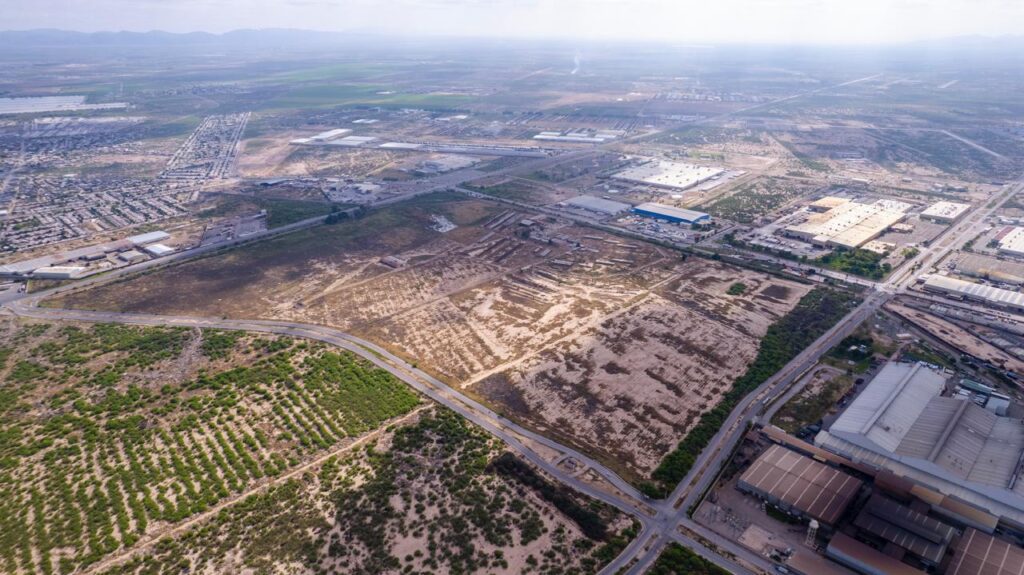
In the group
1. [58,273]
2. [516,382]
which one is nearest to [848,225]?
[516,382]

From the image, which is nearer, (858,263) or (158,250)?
(858,263)

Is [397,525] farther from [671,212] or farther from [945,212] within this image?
[945,212]

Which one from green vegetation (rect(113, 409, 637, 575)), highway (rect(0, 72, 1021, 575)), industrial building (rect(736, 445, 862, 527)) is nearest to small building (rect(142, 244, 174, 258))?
highway (rect(0, 72, 1021, 575))

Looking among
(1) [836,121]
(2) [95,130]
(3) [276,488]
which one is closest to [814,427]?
(3) [276,488]

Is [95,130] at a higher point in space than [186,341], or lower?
higher

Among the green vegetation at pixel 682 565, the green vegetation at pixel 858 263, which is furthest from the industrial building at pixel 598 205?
the green vegetation at pixel 682 565

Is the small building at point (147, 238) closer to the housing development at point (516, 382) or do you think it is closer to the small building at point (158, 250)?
the housing development at point (516, 382)

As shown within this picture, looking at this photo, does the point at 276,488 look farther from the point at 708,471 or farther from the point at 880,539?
the point at 880,539
